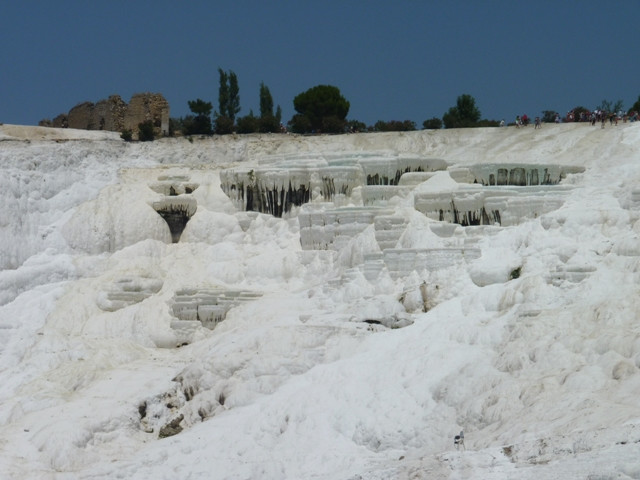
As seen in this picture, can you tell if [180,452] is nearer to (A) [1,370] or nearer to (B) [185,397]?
(B) [185,397]

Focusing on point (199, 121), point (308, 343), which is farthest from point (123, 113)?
point (308, 343)

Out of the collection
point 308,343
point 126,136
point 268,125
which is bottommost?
point 308,343

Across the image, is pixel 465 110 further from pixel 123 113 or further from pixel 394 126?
pixel 123 113

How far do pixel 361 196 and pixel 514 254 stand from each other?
5588 mm

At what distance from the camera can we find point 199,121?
35.3 m

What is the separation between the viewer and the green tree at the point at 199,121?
115 feet

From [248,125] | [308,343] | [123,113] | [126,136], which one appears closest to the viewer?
[308,343]

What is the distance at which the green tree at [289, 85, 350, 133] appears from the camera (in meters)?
35.8

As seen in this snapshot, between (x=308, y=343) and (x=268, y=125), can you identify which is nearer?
(x=308, y=343)

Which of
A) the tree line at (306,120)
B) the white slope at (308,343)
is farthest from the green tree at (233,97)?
the white slope at (308,343)

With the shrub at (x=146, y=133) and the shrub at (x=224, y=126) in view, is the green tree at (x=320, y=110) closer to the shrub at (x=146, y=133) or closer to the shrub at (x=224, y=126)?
the shrub at (x=224, y=126)

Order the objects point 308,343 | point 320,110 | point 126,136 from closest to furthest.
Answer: point 308,343 → point 126,136 → point 320,110

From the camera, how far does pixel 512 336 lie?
59.7 feet

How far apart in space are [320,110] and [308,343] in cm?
1804
